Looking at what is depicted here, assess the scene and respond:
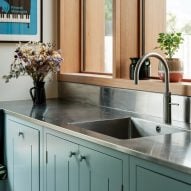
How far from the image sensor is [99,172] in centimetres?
186

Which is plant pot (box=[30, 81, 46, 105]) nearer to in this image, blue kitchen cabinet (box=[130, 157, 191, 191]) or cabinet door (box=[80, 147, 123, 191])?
cabinet door (box=[80, 147, 123, 191])

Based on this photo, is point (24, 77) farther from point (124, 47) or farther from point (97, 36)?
point (124, 47)

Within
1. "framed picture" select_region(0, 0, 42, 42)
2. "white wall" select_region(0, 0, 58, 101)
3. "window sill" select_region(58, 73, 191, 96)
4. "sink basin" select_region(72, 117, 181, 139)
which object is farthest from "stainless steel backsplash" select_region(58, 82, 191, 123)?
"framed picture" select_region(0, 0, 42, 42)

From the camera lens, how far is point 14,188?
275cm

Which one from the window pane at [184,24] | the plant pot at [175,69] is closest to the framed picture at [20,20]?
the window pane at [184,24]

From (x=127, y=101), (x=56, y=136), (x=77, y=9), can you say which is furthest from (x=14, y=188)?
(x=77, y=9)

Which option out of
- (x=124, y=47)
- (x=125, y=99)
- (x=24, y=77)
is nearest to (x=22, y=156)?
(x=125, y=99)

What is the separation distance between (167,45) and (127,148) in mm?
1039

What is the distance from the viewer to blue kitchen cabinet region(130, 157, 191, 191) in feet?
4.63

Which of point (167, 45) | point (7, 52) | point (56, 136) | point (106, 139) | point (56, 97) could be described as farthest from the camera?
point (56, 97)

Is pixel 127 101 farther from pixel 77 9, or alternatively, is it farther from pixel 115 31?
pixel 77 9

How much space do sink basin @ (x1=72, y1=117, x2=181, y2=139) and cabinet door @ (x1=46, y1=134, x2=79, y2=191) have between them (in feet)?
0.58

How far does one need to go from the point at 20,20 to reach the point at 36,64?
0.42 metres

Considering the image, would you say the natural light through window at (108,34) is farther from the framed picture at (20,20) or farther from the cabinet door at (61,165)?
the cabinet door at (61,165)
